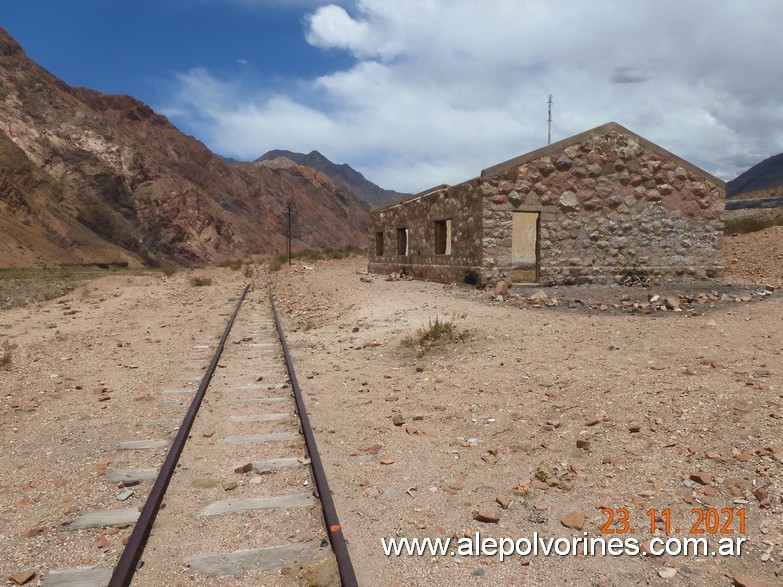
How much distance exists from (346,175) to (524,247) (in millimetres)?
171475

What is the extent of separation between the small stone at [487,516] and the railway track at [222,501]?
986 millimetres

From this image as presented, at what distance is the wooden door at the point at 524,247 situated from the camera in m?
15.0

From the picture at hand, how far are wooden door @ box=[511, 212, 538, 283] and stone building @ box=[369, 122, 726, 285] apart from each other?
29 millimetres

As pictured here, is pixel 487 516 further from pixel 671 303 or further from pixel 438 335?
pixel 671 303

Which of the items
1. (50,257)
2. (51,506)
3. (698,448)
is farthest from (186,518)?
(50,257)

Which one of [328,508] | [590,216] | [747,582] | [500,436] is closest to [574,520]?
[747,582]

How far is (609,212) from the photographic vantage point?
14875mm

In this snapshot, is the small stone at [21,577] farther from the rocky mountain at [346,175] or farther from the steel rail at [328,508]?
the rocky mountain at [346,175]

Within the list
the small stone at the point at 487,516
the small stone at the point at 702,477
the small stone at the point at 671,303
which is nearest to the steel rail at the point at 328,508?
the small stone at the point at 487,516

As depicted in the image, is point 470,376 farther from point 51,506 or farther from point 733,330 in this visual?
Result: point 51,506

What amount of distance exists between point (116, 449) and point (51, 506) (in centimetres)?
105

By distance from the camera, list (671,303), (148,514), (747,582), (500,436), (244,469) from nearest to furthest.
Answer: (747,582)
(148,514)
(244,469)
(500,436)
(671,303)

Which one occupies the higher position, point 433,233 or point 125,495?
point 433,233

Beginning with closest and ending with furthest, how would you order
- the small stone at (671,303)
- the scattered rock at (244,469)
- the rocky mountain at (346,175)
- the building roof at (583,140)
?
1. the scattered rock at (244,469)
2. the small stone at (671,303)
3. the building roof at (583,140)
4. the rocky mountain at (346,175)
